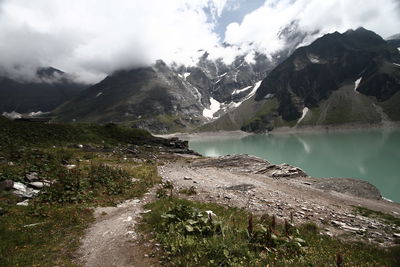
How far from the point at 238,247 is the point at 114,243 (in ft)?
18.9

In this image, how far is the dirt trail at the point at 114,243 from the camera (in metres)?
8.82

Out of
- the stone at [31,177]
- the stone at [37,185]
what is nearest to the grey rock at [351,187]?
the stone at [37,185]

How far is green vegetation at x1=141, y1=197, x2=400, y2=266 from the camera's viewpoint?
8.09 metres

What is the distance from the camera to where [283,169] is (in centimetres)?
3803

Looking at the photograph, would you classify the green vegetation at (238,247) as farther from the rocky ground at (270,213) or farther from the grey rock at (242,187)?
the grey rock at (242,187)

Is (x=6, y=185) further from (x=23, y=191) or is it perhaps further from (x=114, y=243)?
(x=114, y=243)

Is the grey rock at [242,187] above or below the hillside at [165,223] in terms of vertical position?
below

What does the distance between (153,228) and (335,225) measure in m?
13.2

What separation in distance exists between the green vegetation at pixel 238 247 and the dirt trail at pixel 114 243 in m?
0.86

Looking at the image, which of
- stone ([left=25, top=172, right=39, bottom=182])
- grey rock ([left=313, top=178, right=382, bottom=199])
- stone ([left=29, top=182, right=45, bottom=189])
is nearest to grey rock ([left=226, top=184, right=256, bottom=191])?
grey rock ([left=313, top=178, right=382, bottom=199])

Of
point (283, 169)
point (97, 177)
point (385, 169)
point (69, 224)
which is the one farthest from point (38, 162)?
point (385, 169)

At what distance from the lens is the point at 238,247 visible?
330 inches

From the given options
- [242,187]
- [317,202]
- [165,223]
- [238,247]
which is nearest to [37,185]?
[165,223]

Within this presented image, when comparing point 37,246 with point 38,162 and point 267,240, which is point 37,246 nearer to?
point 267,240
